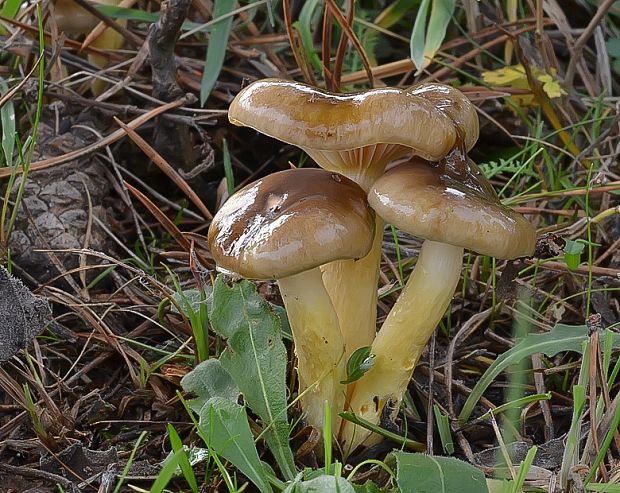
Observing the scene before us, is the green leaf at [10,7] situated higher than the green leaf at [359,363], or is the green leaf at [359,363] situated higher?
the green leaf at [10,7]

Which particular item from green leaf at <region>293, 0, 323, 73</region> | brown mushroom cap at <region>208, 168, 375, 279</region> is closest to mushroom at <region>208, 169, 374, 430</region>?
brown mushroom cap at <region>208, 168, 375, 279</region>

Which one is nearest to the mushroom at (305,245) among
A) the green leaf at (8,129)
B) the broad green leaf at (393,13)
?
the green leaf at (8,129)

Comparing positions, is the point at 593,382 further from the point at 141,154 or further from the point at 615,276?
the point at 141,154

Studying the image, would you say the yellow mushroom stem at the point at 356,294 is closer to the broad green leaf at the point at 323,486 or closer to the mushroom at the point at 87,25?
the broad green leaf at the point at 323,486

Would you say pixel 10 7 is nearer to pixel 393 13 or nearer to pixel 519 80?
pixel 393 13

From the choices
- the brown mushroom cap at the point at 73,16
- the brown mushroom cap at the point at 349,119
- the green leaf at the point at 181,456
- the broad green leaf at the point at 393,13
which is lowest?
the green leaf at the point at 181,456

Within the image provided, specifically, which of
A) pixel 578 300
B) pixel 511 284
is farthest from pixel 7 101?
pixel 578 300
